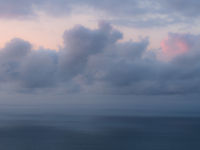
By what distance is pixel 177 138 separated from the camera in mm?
25172

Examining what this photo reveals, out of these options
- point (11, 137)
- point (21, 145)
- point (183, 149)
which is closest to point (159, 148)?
point (183, 149)

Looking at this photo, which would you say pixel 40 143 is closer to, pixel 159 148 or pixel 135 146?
pixel 135 146

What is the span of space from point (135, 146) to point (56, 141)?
738cm

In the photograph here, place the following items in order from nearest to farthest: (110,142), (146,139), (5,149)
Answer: (5,149) → (110,142) → (146,139)

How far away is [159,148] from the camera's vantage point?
20.6 meters

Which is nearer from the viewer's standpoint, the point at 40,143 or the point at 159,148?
the point at 159,148

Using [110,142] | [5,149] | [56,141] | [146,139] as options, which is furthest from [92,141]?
[5,149]

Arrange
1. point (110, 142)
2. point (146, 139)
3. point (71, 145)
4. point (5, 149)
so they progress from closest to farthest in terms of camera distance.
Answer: point (5, 149) < point (71, 145) < point (110, 142) < point (146, 139)

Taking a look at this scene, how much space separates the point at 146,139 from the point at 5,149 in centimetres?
1316

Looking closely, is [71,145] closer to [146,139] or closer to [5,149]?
[5,149]

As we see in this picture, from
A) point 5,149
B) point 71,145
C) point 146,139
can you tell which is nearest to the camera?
point 5,149

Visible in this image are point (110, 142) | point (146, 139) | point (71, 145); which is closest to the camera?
point (71, 145)

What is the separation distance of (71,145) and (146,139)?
798 centimetres

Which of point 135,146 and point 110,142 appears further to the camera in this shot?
point 110,142
